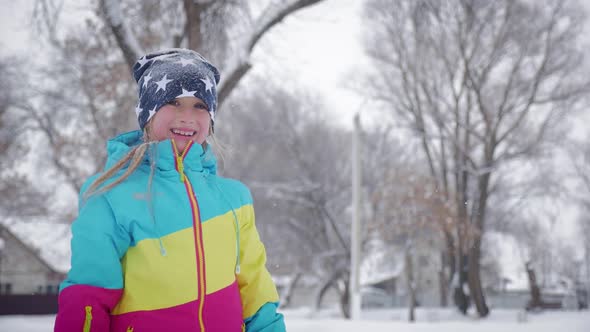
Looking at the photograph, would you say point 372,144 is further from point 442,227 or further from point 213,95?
point 213,95

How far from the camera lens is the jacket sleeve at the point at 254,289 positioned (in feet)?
5.57

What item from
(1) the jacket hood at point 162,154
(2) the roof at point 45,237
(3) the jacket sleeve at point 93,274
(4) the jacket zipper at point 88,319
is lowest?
(2) the roof at point 45,237

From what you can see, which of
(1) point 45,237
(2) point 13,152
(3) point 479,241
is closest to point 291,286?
(3) point 479,241

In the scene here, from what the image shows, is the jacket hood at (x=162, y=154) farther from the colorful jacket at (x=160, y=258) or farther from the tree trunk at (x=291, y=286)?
the tree trunk at (x=291, y=286)

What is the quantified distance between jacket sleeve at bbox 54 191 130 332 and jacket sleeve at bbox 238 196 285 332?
419 millimetres

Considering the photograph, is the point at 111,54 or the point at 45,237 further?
the point at 45,237

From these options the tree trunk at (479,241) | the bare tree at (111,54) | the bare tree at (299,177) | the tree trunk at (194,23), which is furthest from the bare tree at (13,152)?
the tree trunk at (479,241)

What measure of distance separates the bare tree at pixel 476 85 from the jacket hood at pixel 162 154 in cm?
1438

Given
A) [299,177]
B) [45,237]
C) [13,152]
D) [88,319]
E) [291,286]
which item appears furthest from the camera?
[291,286]

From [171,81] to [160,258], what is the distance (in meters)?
0.60

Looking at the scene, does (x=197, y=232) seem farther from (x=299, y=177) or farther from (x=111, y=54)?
(x=299, y=177)

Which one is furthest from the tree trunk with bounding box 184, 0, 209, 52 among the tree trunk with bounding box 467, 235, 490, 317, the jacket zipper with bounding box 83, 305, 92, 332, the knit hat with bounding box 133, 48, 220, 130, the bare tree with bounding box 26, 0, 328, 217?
the tree trunk with bounding box 467, 235, 490, 317

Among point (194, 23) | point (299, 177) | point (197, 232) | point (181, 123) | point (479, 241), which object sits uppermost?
point (194, 23)

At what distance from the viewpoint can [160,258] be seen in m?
1.45
